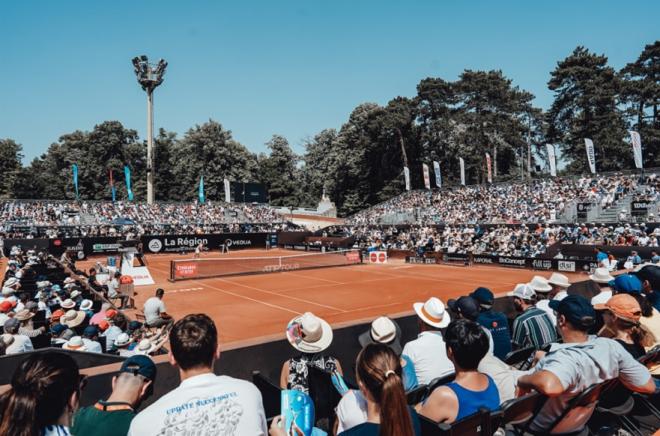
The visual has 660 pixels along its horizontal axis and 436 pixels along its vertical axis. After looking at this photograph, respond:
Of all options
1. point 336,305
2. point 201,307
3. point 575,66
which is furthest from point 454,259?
point 575,66

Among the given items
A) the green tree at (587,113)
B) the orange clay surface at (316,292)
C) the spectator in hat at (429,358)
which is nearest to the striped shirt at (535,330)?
the spectator in hat at (429,358)

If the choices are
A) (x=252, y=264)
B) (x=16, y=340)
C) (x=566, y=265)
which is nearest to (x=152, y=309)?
(x=16, y=340)

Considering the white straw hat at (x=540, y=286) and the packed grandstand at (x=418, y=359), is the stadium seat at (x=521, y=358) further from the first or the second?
the white straw hat at (x=540, y=286)

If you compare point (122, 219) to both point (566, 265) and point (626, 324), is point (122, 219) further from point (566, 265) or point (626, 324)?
point (626, 324)

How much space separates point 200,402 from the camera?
257 centimetres

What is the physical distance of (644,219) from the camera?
103 ft

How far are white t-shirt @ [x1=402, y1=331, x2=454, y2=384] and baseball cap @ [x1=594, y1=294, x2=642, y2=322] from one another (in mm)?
1817

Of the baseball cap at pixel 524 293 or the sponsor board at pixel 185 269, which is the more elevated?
the baseball cap at pixel 524 293

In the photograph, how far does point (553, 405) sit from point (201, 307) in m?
18.3

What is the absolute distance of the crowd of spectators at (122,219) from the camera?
146 ft

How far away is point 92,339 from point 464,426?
27.1 feet

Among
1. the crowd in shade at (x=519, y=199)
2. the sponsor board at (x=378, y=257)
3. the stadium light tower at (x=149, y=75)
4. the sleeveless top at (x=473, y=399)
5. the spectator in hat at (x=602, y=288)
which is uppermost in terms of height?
the stadium light tower at (x=149, y=75)

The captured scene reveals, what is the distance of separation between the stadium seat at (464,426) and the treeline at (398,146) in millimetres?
65492

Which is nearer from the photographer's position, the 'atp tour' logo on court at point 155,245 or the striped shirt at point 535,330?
the striped shirt at point 535,330
